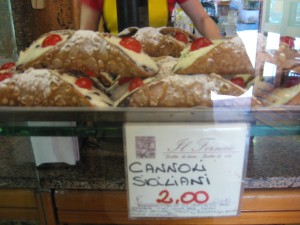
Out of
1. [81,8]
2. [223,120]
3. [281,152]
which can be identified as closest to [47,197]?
[223,120]

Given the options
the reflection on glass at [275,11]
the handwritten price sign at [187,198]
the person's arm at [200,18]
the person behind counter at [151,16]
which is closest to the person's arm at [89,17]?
the person behind counter at [151,16]

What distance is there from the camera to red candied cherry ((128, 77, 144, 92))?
0.62 meters

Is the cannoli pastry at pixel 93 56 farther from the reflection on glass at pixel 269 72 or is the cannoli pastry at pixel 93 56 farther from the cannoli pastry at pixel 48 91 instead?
the reflection on glass at pixel 269 72

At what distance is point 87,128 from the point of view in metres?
0.56

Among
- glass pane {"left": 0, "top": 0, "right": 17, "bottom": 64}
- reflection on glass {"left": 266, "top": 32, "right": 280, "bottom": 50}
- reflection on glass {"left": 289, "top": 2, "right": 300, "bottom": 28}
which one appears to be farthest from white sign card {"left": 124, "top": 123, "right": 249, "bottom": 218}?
glass pane {"left": 0, "top": 0, "right": 17, "bottom": 64}

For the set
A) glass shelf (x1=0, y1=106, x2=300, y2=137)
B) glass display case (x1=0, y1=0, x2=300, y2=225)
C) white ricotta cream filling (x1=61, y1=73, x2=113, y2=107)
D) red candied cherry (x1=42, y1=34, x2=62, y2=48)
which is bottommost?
glass display case (x1=0, y1=0, x2=300, y2=225)

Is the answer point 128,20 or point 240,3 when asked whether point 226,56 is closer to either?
point 240,3

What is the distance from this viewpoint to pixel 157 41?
2.70 ft

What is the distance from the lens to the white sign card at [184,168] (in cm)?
53

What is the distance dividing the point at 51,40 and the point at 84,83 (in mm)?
124

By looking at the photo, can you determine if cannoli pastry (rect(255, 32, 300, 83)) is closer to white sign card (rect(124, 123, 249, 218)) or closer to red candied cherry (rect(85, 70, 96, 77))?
white sign card (rect(124, 123, 249, 218))

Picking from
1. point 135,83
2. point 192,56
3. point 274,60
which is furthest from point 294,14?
point 135,83

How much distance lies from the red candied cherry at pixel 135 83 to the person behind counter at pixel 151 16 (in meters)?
0.44

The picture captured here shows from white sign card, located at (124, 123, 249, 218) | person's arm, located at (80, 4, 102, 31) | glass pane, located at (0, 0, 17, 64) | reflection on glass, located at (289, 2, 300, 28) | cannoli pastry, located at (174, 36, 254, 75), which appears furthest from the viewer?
person's arm, located at (80, 4, 102, 31)
